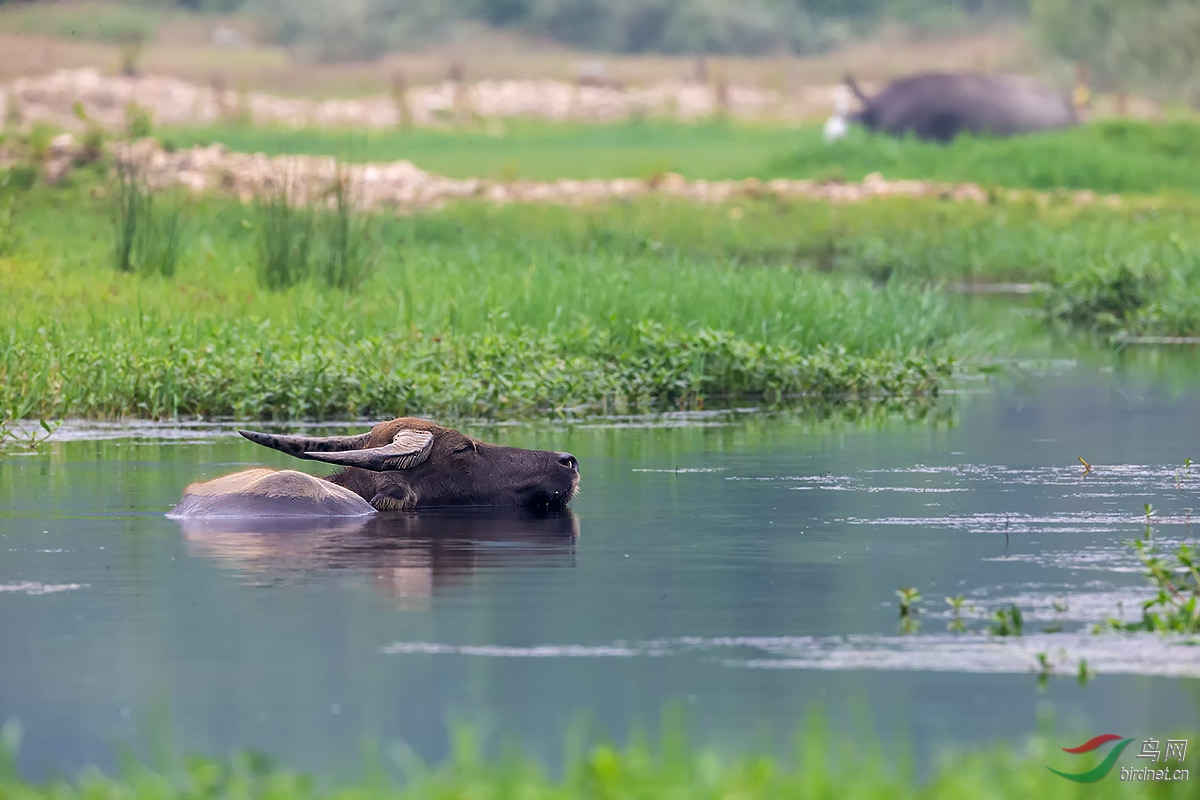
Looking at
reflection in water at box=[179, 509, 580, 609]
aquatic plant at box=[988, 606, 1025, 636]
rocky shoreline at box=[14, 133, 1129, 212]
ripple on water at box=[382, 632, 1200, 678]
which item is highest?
rocky shoreline at box=[14, 133, 1129, 212]

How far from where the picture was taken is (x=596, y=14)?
243 ft

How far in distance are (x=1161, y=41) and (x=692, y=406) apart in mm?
44291

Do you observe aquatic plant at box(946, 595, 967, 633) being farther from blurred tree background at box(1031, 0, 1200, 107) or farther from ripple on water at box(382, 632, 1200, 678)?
blurred tree background at box(1031, 0, 1200, 107)

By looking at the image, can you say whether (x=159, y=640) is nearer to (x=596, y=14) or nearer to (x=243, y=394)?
(x=243, y=394)

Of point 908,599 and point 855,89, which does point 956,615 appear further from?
point 855,89

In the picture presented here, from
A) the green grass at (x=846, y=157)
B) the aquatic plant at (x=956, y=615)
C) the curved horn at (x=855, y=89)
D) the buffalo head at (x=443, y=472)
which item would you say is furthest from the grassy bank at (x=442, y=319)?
the curved horn at (x=855, y=89)

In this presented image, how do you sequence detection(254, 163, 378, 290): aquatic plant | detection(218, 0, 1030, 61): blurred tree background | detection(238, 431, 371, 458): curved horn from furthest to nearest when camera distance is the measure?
detection(218, 0, 1030, 61): blurred tree background
detection(254, 163, 378, 290): aquatic plant
detection(238, 431, 371, 458): curved horn

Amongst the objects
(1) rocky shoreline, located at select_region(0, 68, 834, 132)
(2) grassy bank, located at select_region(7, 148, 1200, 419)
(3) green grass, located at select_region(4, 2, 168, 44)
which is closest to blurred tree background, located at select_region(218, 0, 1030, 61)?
(1) rocky shoreline, located at select_region(0, 68, 834, 132)

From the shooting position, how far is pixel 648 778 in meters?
6.00

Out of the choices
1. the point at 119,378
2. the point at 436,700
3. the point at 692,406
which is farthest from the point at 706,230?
the point at 436,700

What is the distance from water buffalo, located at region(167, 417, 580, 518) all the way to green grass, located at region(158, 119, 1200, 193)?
16.7 metres

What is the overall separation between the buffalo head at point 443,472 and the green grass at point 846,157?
1670 centimetres

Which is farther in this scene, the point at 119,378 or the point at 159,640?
the point at 119,378

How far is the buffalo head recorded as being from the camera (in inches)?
460
